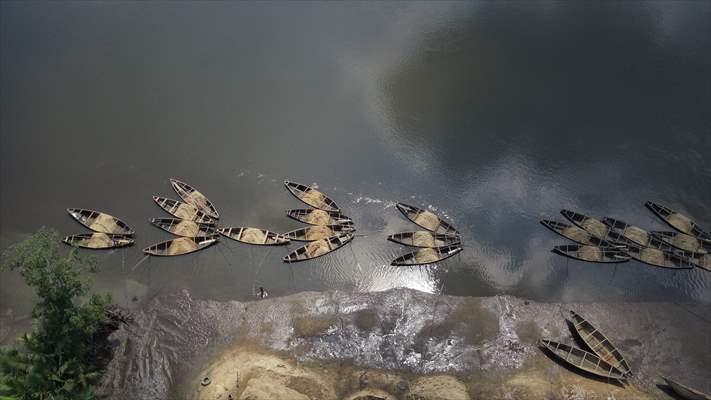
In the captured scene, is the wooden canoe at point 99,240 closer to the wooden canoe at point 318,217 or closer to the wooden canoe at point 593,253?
the wooden canoe at point 318,217

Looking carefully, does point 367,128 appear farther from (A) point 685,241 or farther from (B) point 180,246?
(A) point 685,241

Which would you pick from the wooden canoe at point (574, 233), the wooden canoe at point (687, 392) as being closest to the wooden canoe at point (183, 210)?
the wooden canoe at point (574, 233)

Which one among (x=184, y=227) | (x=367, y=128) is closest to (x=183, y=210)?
(x=184, y=227)

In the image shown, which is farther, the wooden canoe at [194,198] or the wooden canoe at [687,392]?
the wooden canoe at [194,198]

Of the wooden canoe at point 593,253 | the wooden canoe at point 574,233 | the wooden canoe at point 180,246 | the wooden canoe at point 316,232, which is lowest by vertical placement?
the wooden canoe at point 180,246

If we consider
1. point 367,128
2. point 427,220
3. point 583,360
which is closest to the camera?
point 583,360

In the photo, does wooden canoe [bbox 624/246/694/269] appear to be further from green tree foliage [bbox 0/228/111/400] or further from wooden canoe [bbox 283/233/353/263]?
green tree foliage [bbox 0/228/111/400]
